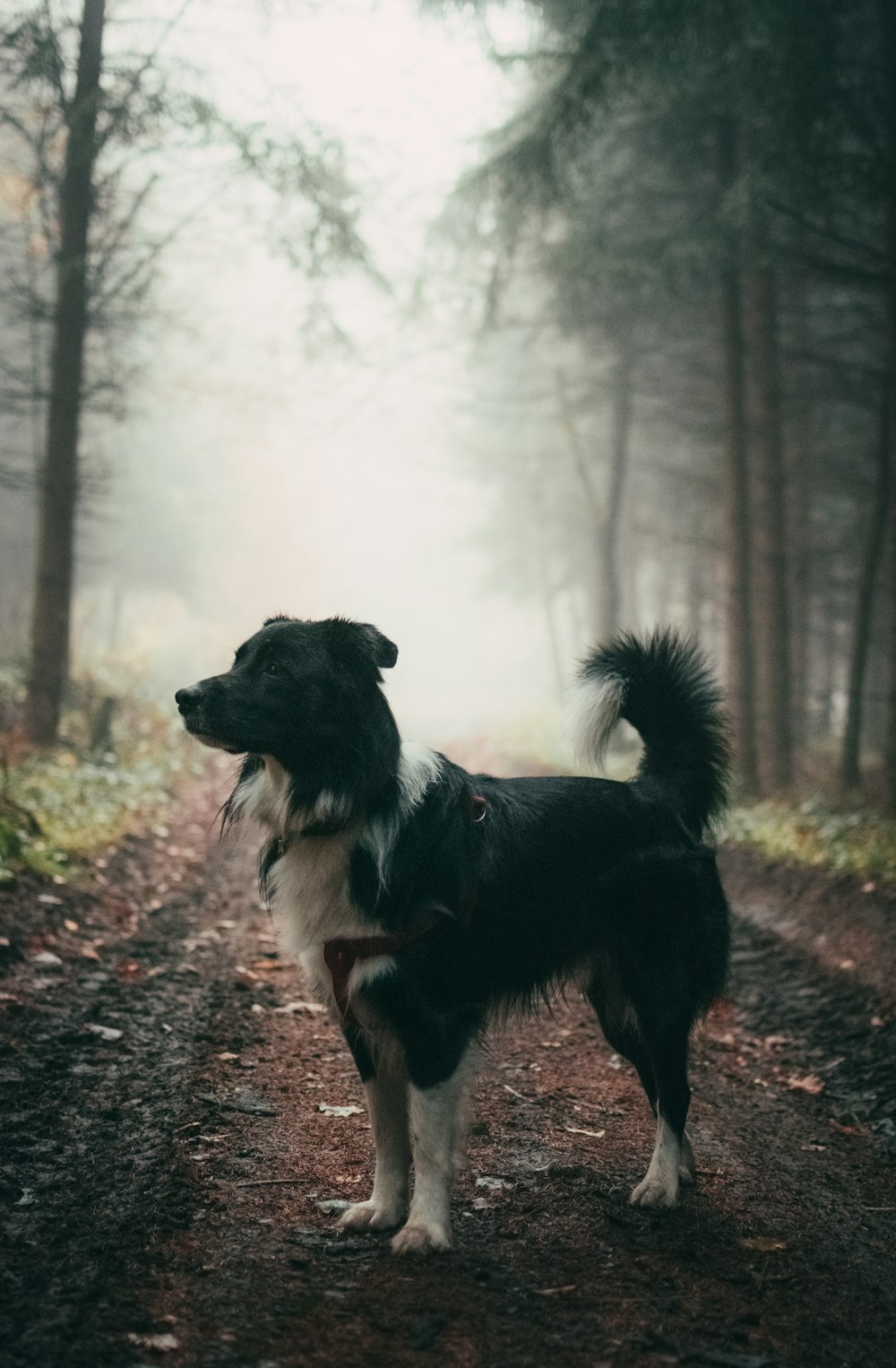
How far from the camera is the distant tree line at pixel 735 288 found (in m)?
10.8

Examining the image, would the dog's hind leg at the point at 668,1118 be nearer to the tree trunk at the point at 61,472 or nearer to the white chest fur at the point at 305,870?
the white chest fur at the point at 305,870

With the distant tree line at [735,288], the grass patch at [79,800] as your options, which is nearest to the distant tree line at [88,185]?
the grass patch at [79,800]

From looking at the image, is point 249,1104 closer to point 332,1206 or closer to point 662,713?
point 332,1206

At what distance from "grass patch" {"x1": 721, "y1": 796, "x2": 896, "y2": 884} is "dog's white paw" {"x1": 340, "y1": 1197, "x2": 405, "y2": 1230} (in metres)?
4.83

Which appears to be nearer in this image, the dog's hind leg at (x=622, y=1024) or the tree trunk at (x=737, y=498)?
the dog's hind leg at (x=622, y=1024)

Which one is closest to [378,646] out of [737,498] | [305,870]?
[305,870]

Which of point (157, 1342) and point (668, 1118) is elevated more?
point (668, 1118)

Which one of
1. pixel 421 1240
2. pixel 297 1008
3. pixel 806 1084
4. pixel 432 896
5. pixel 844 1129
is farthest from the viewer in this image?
pixel 297 1008

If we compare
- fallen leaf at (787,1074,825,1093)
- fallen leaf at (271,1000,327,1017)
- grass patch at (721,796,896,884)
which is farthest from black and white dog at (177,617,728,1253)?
grass patch at (721,796,896,884)

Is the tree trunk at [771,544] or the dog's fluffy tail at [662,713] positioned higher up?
the tree trunk at [771,544]

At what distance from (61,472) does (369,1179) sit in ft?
35.6

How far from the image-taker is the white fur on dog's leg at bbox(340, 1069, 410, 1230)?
3881 millimetres

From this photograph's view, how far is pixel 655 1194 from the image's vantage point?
13.4ft

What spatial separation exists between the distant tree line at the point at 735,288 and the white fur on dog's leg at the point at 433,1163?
818 centimetres
